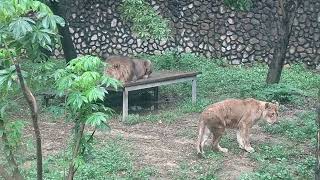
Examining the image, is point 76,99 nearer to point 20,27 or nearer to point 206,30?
point 20,27

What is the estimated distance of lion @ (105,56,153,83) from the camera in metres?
10.7

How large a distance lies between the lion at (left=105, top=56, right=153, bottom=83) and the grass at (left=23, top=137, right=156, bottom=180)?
7.68 ft

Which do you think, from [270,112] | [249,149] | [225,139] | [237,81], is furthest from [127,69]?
[237,81]

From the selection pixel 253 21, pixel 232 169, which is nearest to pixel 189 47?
pixel 253 21

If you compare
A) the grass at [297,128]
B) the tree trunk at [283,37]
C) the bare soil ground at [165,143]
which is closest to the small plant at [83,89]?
the bare soil ground at [165,143]

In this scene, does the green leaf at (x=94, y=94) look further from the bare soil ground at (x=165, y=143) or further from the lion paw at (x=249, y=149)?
the lion paw at (x=249, y=149)

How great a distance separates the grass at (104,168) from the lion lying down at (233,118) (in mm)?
976

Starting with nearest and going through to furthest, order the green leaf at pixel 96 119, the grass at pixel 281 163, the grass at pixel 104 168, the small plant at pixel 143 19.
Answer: the green leaf at pixel 96 119
the grass at pixel 104 168
the grass at pixel 281 163
the small plant at pixel 143 19

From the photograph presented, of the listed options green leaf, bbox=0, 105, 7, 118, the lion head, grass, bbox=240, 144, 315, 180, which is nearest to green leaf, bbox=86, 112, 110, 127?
green leaf, bbox=0, 105, 7, 118

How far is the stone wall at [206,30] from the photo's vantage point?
16.5 meters

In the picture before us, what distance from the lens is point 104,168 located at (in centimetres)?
751

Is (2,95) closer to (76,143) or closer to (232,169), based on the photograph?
(76,143)

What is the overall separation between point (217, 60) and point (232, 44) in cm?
59

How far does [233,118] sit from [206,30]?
345 inches
